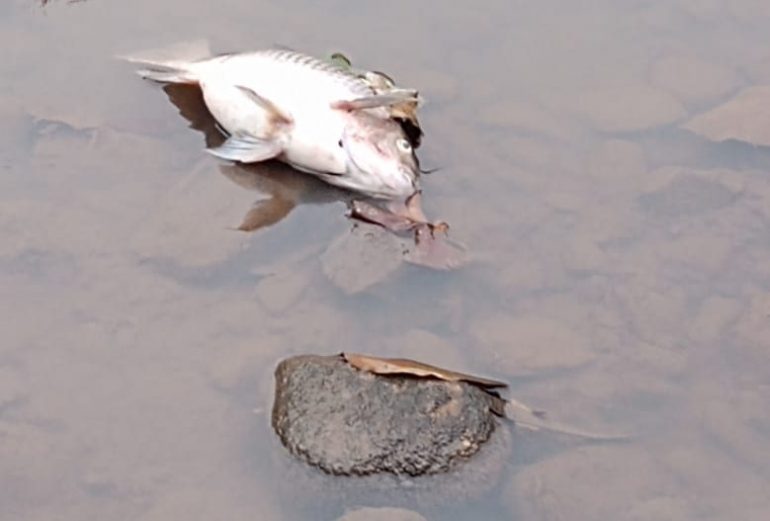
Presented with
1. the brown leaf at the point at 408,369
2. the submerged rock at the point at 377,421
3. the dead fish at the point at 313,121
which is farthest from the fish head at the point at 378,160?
the submerged rock at the point at 377,421

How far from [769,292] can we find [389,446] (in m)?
1.98

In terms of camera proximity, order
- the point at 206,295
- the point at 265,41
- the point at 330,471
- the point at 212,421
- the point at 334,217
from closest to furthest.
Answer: the point at 330,471 → the point at 212,421 → the point at 206,295 → the point at 334,217 → the point at 265,41

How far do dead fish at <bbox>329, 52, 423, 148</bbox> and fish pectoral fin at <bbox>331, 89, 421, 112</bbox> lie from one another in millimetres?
98

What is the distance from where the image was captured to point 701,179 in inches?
216

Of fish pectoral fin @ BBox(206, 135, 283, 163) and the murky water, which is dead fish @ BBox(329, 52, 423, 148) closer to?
the murky water

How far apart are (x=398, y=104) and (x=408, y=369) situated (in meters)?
1.58

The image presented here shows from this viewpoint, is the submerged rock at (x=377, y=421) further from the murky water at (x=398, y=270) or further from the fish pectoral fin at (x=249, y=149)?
the fish pectoral fin at (x=249, y=149)

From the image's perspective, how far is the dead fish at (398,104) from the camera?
→ 5430 millimetres

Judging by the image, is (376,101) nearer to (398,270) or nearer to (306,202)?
(306,202)

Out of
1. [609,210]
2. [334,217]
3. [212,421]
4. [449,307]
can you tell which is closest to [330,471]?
[212,421]

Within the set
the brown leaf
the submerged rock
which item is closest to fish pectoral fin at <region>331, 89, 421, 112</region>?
the brown leaf

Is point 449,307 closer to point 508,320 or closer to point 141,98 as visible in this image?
point 508,320

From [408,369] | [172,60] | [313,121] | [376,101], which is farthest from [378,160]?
[172,60]

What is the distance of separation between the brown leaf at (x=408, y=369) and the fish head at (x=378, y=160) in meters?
0.92
